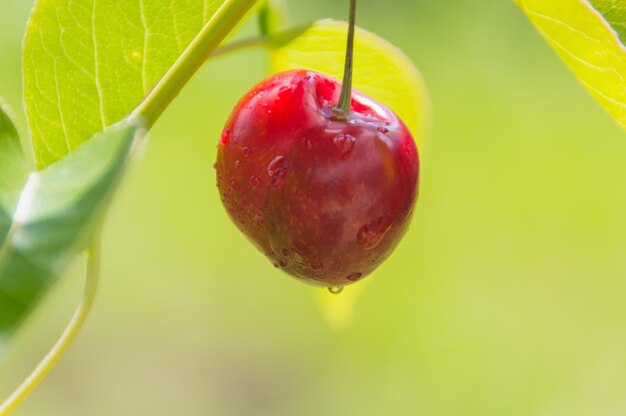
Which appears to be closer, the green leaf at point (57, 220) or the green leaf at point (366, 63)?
the green leaf at point (57, 220)

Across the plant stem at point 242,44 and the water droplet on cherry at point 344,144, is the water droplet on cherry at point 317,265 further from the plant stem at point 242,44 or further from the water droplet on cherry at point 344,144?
the plant stem at point 242,44

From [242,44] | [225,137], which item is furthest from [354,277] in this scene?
[242,44]

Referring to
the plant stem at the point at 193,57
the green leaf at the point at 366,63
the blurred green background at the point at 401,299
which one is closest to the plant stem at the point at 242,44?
the green leaf at the point at 366,63

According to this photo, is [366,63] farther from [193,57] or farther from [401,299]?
[401,299]

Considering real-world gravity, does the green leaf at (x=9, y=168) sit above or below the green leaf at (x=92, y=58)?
below

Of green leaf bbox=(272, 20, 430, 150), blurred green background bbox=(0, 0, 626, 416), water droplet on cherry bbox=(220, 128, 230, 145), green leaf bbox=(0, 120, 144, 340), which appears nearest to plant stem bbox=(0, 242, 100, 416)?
green leaf bbox=(0, 120, 144, 340)

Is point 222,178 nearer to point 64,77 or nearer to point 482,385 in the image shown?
point 64,77

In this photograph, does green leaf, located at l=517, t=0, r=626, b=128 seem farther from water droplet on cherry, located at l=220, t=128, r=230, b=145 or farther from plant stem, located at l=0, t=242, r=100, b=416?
plant stem, located at l=0, t=242, r=100, b=416
